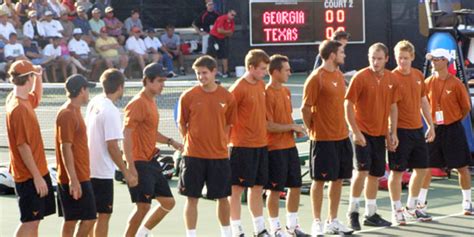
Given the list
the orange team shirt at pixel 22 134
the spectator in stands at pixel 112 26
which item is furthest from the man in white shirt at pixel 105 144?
the spectator in stands at pixel 112 26

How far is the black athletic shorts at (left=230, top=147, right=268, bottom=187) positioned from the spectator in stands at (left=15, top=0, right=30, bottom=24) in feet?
62.0

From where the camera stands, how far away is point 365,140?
13.0 metres

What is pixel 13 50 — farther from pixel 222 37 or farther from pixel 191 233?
pixel 191 233

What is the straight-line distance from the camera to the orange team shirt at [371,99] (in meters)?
13.0

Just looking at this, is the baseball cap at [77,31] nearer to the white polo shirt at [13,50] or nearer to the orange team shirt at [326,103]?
the white polo shirt at [13,50]

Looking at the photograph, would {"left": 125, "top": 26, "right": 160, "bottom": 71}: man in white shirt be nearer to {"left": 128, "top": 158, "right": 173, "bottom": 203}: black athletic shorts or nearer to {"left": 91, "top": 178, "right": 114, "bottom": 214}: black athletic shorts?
{"left": 128, "top": 158, "right": 173, "bottom": 203}: black athletic shorts

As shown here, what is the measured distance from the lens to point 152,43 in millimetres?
31609

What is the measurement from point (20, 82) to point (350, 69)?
19598mm

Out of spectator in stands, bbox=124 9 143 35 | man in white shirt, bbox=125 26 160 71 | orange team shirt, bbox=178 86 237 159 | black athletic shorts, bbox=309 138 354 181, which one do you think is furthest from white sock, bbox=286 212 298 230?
spectator in stands, bbox=124 9 143 35

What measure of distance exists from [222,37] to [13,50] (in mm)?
5536

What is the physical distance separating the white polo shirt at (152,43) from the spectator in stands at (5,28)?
3.98 meters

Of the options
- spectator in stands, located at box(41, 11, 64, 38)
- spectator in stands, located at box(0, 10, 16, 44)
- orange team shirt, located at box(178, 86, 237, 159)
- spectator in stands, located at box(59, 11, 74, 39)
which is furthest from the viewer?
spectator in stands, located at box(59, 11, 74, 39)

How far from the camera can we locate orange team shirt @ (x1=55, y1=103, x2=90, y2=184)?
1041cm

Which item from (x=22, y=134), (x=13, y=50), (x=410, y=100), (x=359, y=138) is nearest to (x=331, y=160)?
(x=359, y=138)
